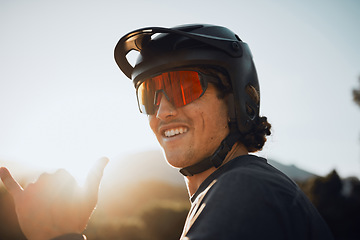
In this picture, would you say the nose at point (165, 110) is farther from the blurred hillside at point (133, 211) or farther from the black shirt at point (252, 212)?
the blurred hillside at point (133, 211)

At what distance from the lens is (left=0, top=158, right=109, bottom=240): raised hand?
173 centimetres

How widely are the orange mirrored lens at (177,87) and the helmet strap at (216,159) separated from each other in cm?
47

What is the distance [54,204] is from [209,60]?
1698mm

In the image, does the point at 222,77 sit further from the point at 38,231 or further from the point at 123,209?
the point at 123,209

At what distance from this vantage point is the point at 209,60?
8.55 ft

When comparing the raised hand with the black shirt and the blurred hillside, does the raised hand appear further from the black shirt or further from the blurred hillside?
the blurred hillside

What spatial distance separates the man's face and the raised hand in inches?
32.2

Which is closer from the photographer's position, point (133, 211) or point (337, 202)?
point (133, 211)

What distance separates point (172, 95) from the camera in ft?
8.55

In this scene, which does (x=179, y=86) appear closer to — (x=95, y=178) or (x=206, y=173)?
(x=206, y=173)

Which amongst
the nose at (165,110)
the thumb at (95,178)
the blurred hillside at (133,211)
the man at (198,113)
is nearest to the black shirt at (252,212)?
the man at (198,113)

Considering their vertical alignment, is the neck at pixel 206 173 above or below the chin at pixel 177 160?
below

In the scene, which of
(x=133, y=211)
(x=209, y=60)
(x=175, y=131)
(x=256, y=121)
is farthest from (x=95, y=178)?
(x=133, y=211)

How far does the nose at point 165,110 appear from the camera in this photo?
2.60 meters
